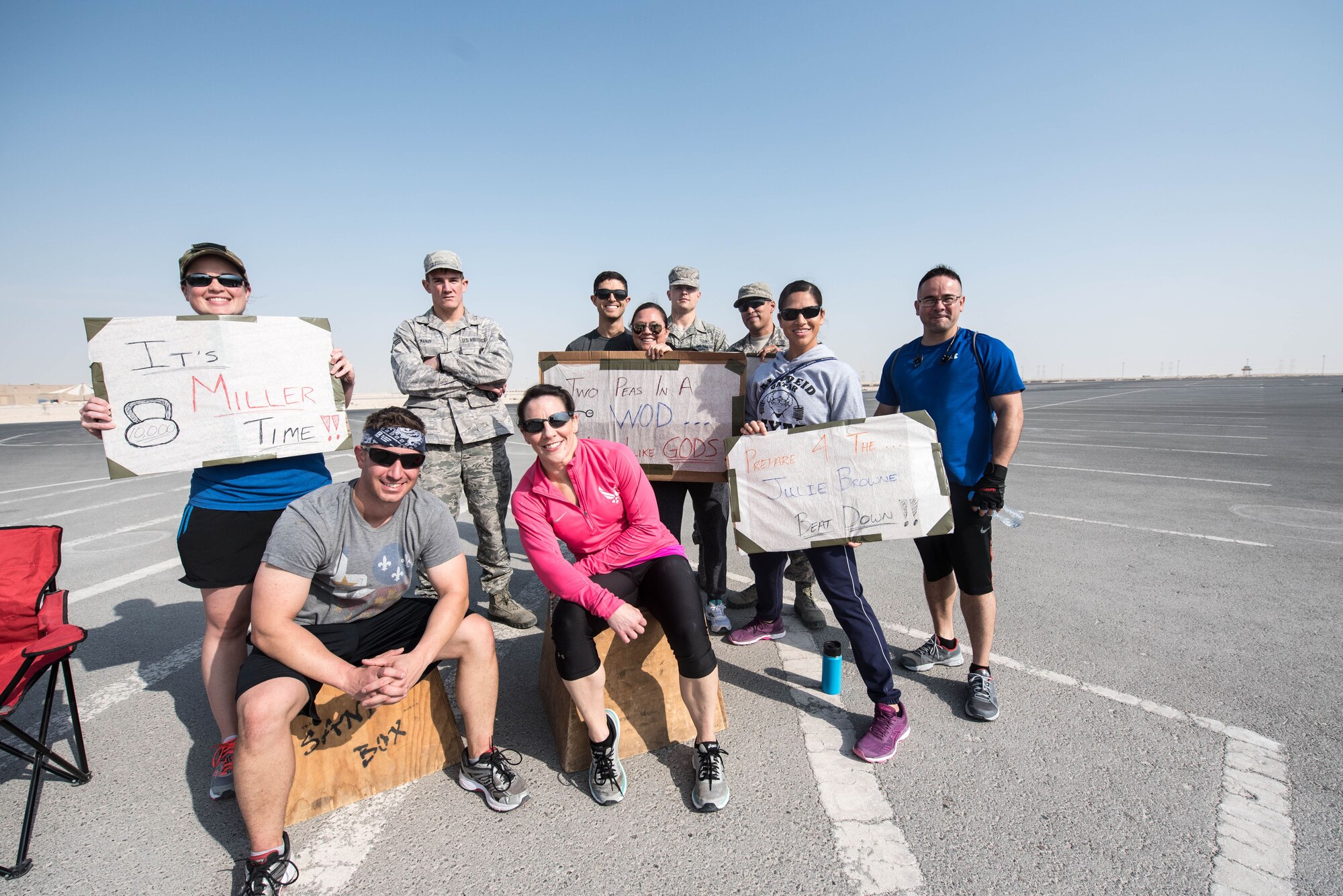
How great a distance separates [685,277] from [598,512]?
2.74 meters

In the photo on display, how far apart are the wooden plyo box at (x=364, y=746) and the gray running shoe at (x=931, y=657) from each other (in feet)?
8.49

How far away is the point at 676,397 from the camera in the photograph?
149 inches

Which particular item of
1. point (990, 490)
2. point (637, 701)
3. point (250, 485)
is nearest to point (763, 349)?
point (990, 490)

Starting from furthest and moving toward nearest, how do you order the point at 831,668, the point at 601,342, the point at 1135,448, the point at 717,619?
the point at 1135,448 → the point at 601,342 → the point at 717,619 → the point at 831,668

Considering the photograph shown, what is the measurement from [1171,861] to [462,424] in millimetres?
4179

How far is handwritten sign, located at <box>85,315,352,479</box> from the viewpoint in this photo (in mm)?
2676

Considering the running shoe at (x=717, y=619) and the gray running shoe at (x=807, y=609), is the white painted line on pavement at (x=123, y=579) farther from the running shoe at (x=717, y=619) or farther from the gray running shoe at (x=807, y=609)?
the gray running shoe at (x=807, y=609)

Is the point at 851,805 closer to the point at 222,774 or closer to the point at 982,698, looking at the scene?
the point at 982,698

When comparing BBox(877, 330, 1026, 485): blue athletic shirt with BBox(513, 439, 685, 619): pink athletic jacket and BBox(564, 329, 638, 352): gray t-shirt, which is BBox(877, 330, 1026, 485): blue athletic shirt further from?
BBox(564, 329, 638, 352): gray t-shirt

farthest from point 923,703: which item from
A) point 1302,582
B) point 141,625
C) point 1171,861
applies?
point 141,625

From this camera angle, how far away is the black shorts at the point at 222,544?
2648 millimetres

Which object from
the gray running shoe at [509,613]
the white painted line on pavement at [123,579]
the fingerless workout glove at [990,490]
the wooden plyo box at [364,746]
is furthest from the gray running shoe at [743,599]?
the white painted line on pavement at [123,579]

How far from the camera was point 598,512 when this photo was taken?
2.89 m

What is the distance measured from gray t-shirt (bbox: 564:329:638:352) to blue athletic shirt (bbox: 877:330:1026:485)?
208 centimetres
